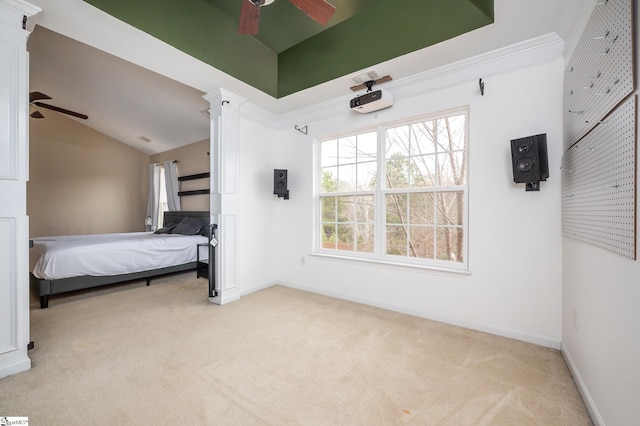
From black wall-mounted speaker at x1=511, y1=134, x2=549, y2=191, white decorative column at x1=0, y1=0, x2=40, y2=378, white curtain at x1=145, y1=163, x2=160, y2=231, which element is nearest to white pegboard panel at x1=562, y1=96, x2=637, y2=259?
black wall-mounted speaker at x1=511, y1=134, x2=549, y2=191

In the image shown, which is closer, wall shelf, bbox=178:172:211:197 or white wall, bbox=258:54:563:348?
white wall, bbox=258:54:563:348

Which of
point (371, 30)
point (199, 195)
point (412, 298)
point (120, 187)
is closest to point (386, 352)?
point (412, 298)

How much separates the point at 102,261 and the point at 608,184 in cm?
484

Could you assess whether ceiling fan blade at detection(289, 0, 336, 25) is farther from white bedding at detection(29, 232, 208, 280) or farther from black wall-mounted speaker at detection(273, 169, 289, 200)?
white bedding at detection(29, 232, 208, 280)

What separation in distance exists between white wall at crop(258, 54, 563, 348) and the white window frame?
70mm

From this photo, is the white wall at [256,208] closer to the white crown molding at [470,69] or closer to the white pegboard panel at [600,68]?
the white crown molding at [470,69]

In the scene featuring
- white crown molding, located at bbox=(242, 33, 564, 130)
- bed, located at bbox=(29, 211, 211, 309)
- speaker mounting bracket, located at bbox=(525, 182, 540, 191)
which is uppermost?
white crown molding, located at bbox=(242, 33, 564, 130)

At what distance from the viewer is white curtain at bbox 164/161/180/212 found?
6.29 metres

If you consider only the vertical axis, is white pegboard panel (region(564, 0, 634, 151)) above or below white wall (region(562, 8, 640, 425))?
above

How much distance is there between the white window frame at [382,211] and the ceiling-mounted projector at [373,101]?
24 cm

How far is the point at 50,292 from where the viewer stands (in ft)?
10.1

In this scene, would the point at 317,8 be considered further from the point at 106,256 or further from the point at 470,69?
the point at 106,256

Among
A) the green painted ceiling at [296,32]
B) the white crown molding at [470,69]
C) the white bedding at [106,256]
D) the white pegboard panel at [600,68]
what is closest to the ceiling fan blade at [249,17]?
the green painted ceiling at [296,32]

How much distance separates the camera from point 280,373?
1.81 m
